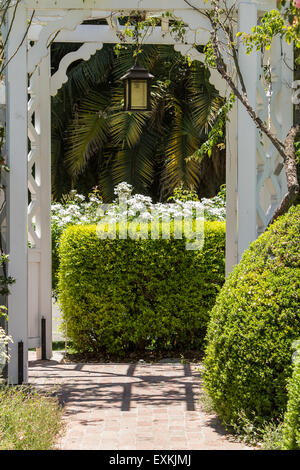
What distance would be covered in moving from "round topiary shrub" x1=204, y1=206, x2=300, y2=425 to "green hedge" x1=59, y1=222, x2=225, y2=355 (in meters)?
3.03

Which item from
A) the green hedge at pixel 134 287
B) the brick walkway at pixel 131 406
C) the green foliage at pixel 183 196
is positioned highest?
the green foliage at pixel 183 196

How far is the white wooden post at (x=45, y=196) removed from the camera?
8.02 meters

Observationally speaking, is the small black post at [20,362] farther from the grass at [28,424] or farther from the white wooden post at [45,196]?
the white wooden post at [45,196]

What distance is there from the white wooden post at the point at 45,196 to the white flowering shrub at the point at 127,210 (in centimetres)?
82

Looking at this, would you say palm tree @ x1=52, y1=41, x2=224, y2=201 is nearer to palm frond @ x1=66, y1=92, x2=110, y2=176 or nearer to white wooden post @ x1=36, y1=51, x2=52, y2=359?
palm frond @ x1=66, y1=92, x2=110, y2=176

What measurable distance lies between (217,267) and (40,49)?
10.2 feet

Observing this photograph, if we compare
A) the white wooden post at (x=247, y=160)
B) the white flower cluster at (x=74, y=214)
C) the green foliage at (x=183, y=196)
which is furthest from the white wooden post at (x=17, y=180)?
the green foliage at (x=183, y=196)

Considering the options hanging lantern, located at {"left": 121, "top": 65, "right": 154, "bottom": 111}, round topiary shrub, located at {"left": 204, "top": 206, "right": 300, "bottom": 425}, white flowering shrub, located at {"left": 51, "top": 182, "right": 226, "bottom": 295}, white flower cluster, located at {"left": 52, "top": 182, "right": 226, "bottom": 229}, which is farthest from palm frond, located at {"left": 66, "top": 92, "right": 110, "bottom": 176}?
round topiary shrub, located at {"left": 204, "top": 206, "right": 300, "bottom": 425}

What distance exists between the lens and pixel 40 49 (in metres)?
6.39

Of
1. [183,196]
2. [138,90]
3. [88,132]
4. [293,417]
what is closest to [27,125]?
[138,90]

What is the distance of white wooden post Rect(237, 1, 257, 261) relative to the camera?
6211mm

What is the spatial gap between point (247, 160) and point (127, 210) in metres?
2.93

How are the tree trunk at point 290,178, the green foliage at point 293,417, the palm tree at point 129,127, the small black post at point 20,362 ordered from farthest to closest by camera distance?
the palm tree at point 129,127 < the small black post at point 20,362 < the tree trunk at point 290,178 < the green foliage at point 293,417
